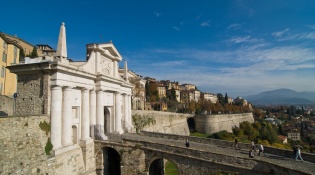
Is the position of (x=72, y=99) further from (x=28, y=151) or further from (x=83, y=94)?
A: (x=28, y=151)

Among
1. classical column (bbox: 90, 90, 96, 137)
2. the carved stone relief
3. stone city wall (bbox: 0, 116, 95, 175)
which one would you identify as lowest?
stone city wall (bbox: 0, 116, 95, 175)

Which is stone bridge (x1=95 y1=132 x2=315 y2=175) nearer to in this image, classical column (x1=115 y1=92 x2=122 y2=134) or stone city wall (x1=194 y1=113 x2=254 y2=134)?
classical column (x1=115 y1=92 x2=122 y2=134)

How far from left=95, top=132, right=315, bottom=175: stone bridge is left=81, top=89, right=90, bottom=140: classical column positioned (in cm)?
169

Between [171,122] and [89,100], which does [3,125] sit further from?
[171,122]

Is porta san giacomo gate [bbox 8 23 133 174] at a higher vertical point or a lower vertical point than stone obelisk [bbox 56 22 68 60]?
lower

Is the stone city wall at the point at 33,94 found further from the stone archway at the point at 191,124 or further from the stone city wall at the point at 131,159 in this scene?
the stone archway at the point at 191,124

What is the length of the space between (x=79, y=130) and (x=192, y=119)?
54575mm

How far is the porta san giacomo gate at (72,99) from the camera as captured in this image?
50.0ft

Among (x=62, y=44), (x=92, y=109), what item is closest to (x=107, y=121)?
(x=92, y=109)

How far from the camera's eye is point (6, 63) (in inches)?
1206

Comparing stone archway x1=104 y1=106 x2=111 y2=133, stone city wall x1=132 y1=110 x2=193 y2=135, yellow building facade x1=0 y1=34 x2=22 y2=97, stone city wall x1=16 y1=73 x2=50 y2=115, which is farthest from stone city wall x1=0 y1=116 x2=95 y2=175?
yellow building facade x1=0 y1=34 x2=22 y2=97

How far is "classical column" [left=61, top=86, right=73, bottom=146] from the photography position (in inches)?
624

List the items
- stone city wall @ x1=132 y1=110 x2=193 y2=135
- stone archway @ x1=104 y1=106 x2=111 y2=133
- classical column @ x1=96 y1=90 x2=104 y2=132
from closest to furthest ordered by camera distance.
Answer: classical column @ x1=96 y1=90 x2=104 y2=132, stone archway @ x1=104 y1=106 x2=111 y2=133, stone city wall @ x1=132 y1=110 x2=193 y2=135

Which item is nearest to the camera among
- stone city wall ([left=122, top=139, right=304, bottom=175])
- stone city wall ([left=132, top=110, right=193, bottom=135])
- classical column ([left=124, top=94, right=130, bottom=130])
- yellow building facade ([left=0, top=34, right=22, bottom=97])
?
stone city wall ([left=122, top=139, right=304, bottom=175])
